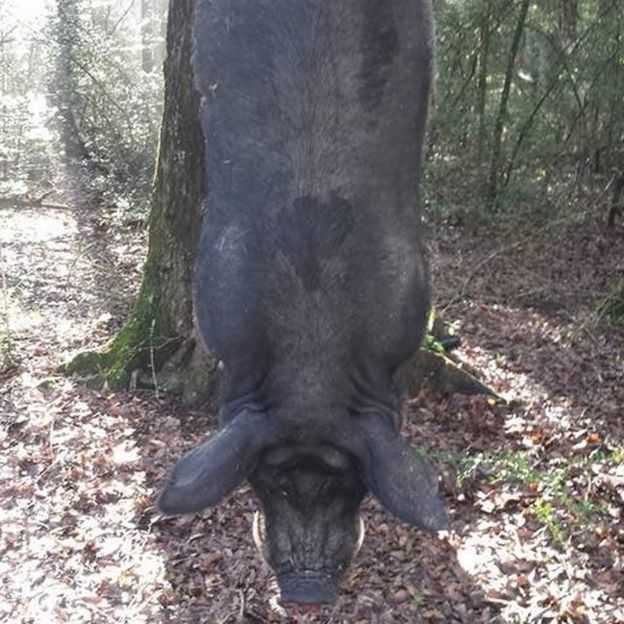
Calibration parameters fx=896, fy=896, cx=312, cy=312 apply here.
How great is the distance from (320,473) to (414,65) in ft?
5.22

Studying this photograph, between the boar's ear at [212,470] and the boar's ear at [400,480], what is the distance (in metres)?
0.41

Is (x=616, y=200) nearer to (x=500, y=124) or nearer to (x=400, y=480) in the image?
(x=500, y=124)

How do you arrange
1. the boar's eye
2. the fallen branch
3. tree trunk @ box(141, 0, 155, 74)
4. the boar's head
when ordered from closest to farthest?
the boar's head → the boar's eye → the fallen branch → tree trunk @ box(141, 0, 155, 74)

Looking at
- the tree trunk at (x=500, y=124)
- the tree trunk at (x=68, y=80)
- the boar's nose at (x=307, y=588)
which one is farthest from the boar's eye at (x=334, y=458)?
the tree trunk at (x=68, y=80)

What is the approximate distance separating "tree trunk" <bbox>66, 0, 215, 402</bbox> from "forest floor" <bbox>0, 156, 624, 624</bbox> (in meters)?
0.20

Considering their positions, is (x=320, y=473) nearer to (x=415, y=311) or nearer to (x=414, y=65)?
(x=415, y=311)

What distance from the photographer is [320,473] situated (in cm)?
325

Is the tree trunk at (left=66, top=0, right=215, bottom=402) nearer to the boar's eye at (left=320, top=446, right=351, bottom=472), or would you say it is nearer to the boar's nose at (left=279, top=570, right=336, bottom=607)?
the boar's eye at (left=320, top=446, right=351, bottom=472)

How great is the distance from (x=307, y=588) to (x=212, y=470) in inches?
21.2

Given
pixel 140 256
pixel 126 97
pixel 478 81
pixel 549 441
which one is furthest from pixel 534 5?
pixel 549 441

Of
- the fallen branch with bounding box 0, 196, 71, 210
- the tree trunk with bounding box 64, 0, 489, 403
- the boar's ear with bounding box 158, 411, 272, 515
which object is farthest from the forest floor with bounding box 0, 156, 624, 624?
the fallen branch with bounding box 0, 196, 71, 210

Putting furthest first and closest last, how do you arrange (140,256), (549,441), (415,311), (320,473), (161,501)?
1. (140,256)
2. (549,441)
3. (415,311)
4. (320,473)
5. (161,501)

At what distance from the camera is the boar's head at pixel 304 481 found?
3016 mm

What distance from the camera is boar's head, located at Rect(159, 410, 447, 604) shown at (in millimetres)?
3016
